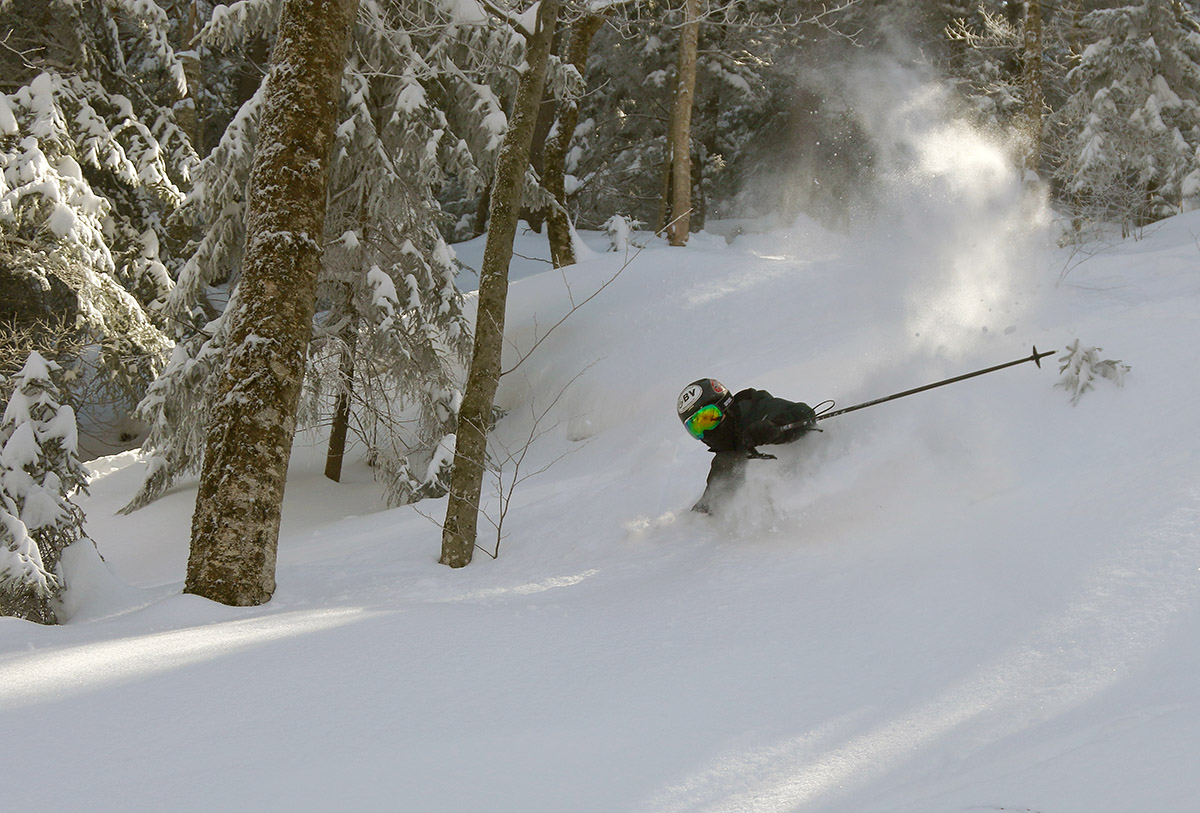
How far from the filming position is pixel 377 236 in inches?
432

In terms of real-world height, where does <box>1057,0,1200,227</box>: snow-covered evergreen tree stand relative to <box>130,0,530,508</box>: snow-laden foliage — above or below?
above

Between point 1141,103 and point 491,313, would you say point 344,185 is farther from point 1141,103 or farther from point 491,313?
point 1141,103

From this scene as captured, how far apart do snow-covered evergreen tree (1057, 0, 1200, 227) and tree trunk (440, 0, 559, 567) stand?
44.0 ft

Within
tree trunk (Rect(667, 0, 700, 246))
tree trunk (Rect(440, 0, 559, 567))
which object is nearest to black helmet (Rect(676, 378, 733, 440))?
tree trunk (Rect(440, 0, 559, 567))

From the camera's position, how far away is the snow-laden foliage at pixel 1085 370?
5855 mm

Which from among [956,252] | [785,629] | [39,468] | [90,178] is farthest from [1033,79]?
[90,178]

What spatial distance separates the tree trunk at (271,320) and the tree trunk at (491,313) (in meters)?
1.43

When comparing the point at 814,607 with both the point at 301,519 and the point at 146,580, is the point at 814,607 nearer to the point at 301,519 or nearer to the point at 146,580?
the point at 146,580

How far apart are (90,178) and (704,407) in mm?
12486

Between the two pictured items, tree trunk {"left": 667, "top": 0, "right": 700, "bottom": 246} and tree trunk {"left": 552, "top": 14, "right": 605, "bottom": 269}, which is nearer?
tree trunk {"left": 552, "top": 14, "right": 605, "bottom": 269}

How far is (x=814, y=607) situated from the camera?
436 centimetres

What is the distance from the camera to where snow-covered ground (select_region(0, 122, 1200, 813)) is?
2844 millimetres

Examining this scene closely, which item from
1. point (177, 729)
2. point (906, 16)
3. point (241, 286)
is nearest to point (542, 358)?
point (241, 286)

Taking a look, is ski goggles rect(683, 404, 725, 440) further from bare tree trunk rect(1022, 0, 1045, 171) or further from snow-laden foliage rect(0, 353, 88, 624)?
bare tree trunk rect(1022, 0, 1045, 171)
